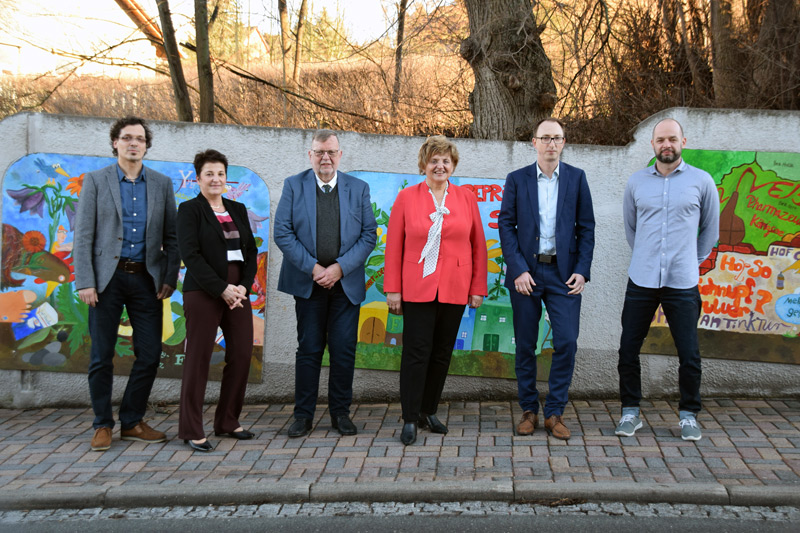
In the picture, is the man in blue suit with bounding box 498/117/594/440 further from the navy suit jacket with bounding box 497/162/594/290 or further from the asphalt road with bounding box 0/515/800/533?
the asphalt road with bounding box 0/515/800/533

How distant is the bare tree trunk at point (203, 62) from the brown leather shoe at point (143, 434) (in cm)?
478

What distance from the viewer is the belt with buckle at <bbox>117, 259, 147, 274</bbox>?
473 cm

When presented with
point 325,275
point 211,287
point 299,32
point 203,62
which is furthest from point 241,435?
point 299,32

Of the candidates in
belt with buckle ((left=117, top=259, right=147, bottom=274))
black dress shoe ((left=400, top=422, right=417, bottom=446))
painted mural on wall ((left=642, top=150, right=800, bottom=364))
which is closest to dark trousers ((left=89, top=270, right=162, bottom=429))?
belt with buckle ((left=117, top=259, right=147, bottom=274))

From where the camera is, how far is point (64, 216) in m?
5.84

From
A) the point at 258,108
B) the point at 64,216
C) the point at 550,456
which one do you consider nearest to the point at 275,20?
the point at 258,108

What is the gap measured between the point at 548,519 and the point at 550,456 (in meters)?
0.80

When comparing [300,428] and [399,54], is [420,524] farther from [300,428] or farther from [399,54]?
[399,54]

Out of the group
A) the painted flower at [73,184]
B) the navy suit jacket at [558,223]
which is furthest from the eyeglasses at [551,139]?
the painted flower at [73,184]

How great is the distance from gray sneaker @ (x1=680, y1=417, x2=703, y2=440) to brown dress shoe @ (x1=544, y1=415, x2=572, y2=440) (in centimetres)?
73

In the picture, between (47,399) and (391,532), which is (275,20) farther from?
(391,532)

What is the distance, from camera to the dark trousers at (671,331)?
458cm

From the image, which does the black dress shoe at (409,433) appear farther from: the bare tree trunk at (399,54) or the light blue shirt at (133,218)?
the bare tree trunk at (399,54)

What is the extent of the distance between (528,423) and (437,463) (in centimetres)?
81
